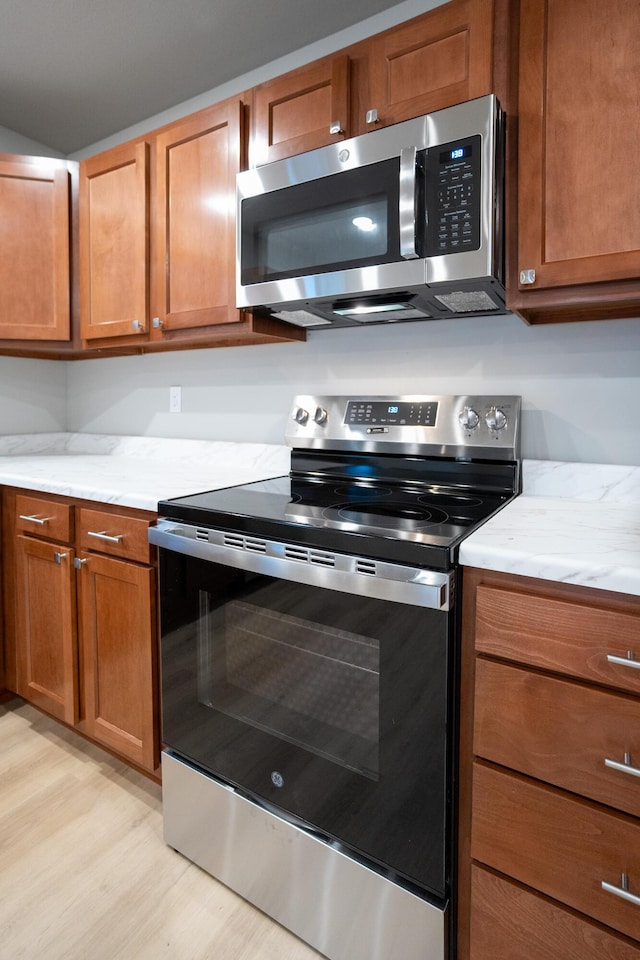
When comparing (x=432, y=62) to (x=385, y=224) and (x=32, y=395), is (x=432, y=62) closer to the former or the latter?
(x=385, y=224)

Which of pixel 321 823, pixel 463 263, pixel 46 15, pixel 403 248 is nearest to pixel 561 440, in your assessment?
pixel 463 263

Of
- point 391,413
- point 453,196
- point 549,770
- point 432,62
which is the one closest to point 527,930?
point 549,770

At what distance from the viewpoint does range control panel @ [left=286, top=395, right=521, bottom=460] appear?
1547mm

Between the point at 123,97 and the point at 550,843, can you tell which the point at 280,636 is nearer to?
the point at 550,843

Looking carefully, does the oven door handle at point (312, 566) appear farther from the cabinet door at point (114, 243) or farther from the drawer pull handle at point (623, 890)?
the cabinet door at point (114, 243)

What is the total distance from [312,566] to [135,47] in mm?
1969

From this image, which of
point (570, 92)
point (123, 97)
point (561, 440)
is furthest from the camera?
point (123, 97)

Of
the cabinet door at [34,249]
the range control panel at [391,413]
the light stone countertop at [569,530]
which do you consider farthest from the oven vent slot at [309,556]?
the cabinet door at [34,249]

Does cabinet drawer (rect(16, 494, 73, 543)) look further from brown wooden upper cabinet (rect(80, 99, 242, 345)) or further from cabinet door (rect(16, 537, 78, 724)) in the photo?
brown wooden upper cabinet (rect(80, 99, 242, 345))

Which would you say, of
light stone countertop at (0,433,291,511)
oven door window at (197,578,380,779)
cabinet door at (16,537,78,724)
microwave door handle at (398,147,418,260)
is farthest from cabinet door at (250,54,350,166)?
cabinet door at (16,537,78,724)

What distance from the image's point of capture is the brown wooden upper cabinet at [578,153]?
1.15 metres

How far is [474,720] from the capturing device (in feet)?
3.43

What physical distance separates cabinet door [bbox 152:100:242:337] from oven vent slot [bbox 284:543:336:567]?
902 millimetres

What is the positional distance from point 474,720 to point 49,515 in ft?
4.78
